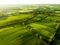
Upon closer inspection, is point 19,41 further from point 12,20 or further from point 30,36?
point 12,20

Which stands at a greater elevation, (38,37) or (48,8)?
(48,8)

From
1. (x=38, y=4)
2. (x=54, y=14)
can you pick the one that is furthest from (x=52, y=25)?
(x=38, y=4)

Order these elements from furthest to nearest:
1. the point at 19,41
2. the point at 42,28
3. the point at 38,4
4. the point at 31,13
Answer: the point at 38,4 < the point at 31,13 < the point at 42,28 < the point at 19,41

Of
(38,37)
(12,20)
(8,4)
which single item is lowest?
(38,37)

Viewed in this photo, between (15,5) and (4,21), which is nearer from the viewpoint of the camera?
(4,21)

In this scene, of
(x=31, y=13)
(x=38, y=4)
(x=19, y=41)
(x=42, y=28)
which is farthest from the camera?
(x=38, y=4)

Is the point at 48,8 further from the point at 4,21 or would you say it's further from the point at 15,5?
the point at 4,21
